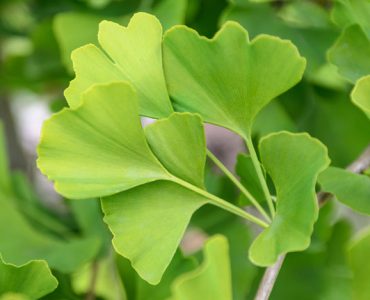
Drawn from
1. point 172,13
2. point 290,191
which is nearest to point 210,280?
point 290,191

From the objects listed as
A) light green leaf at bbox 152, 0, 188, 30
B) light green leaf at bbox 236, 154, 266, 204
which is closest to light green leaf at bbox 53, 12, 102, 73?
light green leaf at bbox 152, 0, 188, 30

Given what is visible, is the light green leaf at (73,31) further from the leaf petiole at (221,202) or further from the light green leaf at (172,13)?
the leaf petiole at (221,202)

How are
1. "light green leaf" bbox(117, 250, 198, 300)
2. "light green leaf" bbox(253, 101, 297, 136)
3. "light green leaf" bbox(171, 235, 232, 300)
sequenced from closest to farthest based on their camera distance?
"light green leaf" bbox(171, 235, 232, 300) < "light green leaf" bbox(117, 250, 198, 300) < "light green leaf" bbox(253, 101, 297, 136)

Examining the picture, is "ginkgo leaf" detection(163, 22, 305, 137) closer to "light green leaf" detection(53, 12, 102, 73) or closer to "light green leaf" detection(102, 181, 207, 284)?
"light green leaf" detection(102, 181, 207, 284)

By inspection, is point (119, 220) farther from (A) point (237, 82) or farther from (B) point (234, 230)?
(B) point (234, 230)

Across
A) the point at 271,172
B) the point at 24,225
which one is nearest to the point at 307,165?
the point at 271,172

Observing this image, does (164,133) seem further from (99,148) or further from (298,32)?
(298,32)

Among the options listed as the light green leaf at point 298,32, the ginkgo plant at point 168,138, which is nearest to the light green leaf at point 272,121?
the light green leaf at point 298,32
